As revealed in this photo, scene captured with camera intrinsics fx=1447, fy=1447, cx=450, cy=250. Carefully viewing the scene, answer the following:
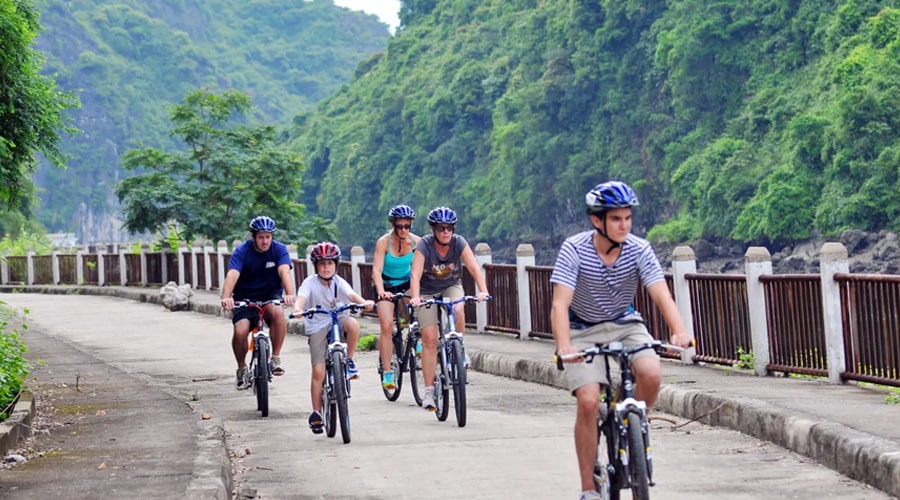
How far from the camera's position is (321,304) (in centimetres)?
1168

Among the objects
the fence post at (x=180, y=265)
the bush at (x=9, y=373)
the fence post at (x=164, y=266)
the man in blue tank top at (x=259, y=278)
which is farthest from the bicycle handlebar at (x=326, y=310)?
the fence post at (x=164, y=266)

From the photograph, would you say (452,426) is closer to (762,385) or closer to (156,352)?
(762,385)

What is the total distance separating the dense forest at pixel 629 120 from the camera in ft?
191

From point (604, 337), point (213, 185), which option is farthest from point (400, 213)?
point (213, 185)

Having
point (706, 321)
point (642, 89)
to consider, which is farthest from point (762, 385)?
point (642, 89)

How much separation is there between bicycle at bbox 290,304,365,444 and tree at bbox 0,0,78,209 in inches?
176

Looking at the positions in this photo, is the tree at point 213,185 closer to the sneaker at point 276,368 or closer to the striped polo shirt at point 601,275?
the sneaker at point 276,368

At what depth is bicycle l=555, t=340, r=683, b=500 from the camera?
6.69 meters

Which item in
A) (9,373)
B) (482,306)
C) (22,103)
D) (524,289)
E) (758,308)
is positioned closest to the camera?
(9,373)

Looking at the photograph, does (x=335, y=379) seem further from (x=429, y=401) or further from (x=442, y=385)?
(x=429, y=401)

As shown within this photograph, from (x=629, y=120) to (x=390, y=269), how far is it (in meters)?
68.4

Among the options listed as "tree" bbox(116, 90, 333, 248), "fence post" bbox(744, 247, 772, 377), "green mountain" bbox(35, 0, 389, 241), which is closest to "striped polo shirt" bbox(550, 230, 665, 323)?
"fence post" bbox(744, 247, 772, 377)

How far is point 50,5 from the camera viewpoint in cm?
16375

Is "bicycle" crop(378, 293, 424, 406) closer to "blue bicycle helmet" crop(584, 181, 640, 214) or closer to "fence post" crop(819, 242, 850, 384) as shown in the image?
"fence post" crop(819, 242, 850, 384)
